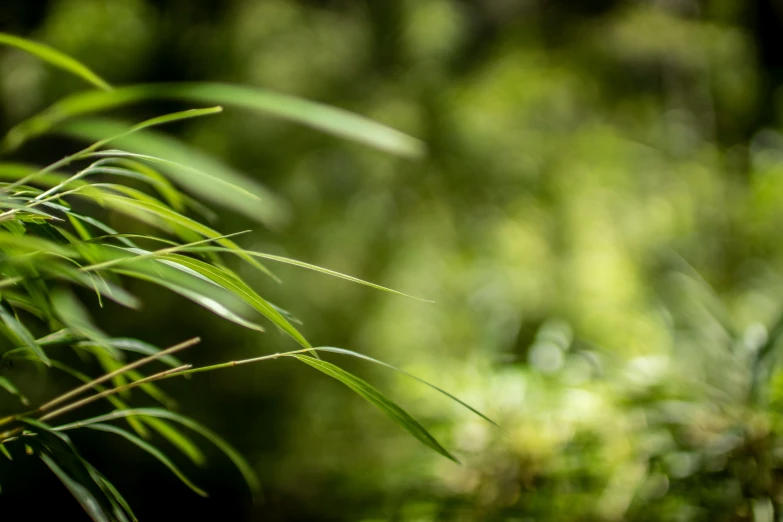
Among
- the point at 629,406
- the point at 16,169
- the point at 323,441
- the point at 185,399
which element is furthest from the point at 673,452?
the point at 185,399

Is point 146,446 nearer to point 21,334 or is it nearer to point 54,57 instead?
point 21,334

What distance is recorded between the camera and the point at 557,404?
513 mm

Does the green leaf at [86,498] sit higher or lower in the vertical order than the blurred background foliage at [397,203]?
higher

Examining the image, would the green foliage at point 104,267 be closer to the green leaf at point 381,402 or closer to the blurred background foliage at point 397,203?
the green leaf at point 381,402

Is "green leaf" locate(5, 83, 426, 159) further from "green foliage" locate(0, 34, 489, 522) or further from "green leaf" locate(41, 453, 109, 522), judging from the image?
"green leaf" locate(41, 453, 109, 522)

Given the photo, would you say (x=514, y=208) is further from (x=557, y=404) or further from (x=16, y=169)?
(x=16, y=169)

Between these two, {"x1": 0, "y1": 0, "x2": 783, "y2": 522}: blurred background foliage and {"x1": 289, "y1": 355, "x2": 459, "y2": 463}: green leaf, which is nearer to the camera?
{"x1": 289, "y1": 355, "x2": 459, "y2": 463}: green leaf

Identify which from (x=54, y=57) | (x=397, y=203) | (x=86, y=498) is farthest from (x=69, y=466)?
(x=397, y=203)

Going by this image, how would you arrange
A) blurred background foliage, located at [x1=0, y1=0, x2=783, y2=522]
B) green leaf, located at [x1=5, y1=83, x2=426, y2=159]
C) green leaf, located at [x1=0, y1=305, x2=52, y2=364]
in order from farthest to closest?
blurred background foliage, located at [x1=0, y1=0, x2=783, y2=522], green leaf, located at [x1=5, y1=83, x2=426, y2=159], green leaf, located at [x1=0, y1=305, x2=52, y2=364]

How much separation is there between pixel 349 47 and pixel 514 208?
0.45 meters

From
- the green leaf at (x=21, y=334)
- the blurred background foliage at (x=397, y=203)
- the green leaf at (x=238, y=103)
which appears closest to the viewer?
the green leaf at (x=21, y=334)

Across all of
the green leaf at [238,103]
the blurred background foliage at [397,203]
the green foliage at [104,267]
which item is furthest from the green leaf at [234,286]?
the blurred background foliage at [397,203]

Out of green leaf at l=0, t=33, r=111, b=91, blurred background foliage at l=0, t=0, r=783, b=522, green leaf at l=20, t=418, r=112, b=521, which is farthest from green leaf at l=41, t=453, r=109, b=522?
blurred background foliage at l=0, t=0, r=783, b=522

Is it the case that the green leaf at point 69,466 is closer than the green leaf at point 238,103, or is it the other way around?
the green leaf at point 69,466
